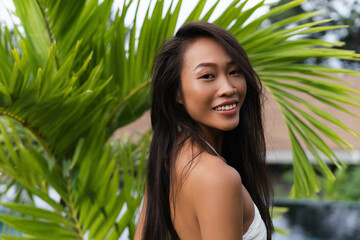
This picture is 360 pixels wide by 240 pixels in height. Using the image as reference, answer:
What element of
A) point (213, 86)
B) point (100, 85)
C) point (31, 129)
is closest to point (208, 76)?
point (213, 86)

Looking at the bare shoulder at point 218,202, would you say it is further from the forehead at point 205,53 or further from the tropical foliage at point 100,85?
the tropical foliage at point 100,85

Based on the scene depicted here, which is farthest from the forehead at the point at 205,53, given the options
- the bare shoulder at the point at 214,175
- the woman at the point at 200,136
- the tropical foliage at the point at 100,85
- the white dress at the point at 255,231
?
the tropical foliage at the point at 100,85

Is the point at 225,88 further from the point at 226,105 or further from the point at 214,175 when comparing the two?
the point at 214,175

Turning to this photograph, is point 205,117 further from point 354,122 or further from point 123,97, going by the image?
point 354,122

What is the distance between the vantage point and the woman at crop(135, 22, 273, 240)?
1073mm

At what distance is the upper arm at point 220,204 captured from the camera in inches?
41.6

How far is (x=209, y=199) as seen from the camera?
3.48ft

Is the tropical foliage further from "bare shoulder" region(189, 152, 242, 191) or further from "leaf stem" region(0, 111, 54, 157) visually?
"bare shoulder" region(189, 152, 242, 191)

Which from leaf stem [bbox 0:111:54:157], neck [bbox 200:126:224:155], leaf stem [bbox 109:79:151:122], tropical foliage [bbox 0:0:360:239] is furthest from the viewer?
leaf stem [bbox 109:79:151:122]

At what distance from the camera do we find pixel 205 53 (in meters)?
1.24

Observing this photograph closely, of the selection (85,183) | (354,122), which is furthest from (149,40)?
(354,122)

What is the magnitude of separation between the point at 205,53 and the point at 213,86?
10cm

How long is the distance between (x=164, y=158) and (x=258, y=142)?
332mm

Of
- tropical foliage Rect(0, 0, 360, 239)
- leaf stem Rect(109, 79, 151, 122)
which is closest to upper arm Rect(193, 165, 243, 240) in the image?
→ tropical foliage Rect(0, 0, 360, 239)
